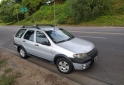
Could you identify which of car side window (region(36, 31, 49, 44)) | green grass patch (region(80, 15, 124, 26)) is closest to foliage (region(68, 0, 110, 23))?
green grass patch (region(80, 15, 124, 26))

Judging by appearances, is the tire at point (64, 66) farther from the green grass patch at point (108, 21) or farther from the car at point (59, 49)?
the green grass patch at point (108, 21)

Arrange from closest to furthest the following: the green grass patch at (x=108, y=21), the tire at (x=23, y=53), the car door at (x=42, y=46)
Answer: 1. the car door at (x=42, y=46)
2. the tire at (x=23, y=53)
3. the green grass patch at (x=108, y=21)

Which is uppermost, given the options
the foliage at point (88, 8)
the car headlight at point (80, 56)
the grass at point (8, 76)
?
the foliage at point (88, 8)

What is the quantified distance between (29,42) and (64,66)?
6.86ft

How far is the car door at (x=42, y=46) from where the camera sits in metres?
4.52

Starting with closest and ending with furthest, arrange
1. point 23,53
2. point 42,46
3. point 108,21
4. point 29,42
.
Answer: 1. point 42,46
2. point 29,42
3. point 23,53
4. point 108,21

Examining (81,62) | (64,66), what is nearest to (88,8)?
(64,66)

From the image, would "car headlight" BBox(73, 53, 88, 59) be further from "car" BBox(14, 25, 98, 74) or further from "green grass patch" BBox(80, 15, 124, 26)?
"green grass patch" BBox(80, 15, 124, 26)

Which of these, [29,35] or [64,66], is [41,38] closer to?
[29,35]

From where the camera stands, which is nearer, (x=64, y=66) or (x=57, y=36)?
(x=64, y=66)

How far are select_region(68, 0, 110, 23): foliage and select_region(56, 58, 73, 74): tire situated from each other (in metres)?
21.4

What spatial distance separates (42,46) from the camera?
15.4ft

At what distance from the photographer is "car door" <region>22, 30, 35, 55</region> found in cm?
525

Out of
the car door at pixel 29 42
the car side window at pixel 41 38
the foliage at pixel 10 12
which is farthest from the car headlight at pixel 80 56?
the foliage at pixel 10 12
